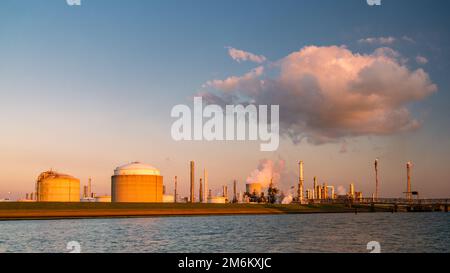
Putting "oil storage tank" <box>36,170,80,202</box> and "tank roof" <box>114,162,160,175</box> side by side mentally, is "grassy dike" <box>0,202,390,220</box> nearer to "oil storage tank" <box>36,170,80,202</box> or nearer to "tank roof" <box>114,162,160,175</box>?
"tank roof" <box>114,162,160,175</box>

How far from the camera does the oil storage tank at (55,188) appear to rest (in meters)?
186

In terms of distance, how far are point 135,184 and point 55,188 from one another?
31.2m

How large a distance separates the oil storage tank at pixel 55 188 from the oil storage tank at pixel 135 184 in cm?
1608

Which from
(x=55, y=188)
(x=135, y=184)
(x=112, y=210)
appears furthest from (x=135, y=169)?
(x=112, y=210)

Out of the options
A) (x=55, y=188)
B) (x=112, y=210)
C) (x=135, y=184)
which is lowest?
(x=112, y=210)

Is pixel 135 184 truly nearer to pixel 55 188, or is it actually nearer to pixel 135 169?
pixel 135 169

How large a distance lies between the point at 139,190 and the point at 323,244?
136383mm

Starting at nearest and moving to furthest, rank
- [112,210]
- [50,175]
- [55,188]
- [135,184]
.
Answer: [112,210] → [135,184] → [55,188] → [50,175]

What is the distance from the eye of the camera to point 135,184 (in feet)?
604

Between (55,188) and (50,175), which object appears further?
(50,175)

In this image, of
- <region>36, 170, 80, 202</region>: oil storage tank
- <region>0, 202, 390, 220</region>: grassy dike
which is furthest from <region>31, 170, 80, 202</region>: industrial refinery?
<region>0, 202, 390, 220</region>: grassy dike

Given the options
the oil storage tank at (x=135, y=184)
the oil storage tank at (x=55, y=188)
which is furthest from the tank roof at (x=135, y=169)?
the oil storage tank at (x=55, y=188)

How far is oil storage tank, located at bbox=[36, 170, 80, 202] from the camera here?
186 meters

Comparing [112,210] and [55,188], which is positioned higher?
[55,188]
